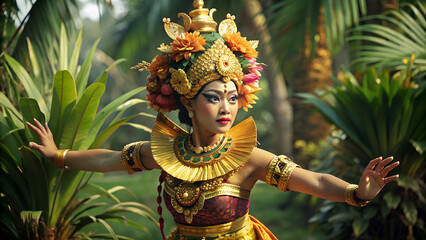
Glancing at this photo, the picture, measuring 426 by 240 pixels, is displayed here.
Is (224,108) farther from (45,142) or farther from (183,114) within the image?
(45,142)

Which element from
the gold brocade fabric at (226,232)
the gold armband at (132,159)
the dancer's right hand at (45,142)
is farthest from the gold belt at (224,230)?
the dancer's right hand at (45,142)

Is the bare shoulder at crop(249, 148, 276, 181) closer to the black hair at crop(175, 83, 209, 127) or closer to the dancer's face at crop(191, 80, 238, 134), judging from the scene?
the dancer's face at crop(191, 80, 238, 134)

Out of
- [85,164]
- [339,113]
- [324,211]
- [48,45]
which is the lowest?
[324,211]

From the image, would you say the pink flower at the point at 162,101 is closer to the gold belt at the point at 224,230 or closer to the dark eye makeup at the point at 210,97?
the dark eye makeup at the point at 210,97

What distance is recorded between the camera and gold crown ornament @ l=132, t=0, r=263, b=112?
251cm

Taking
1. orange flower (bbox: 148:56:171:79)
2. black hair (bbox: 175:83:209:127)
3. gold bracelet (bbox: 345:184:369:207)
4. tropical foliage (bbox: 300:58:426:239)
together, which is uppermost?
orange flower (bbox: 148:56:171:79)

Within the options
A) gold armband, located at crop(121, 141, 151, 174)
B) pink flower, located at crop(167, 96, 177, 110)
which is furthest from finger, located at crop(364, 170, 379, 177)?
gold armband, located at crop(121, 141, 151, 174)

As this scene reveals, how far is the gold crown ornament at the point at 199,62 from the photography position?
2508 millimetres

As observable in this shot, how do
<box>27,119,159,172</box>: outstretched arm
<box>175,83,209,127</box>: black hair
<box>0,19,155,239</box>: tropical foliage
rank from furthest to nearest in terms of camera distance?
1. <box>0,19,155,239</box>: tropical foliage
2. <box>27,119,159,172</box>: outstretched arm
3. <box>175,83,209,127</box>: black hair

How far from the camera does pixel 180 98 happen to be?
2.66m

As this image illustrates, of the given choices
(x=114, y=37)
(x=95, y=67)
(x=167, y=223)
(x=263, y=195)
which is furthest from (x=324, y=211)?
(x=95, y=67)

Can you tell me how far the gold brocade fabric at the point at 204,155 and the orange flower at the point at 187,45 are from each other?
46 cm

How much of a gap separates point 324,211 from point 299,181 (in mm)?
2290

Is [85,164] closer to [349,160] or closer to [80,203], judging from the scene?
[80,203]
